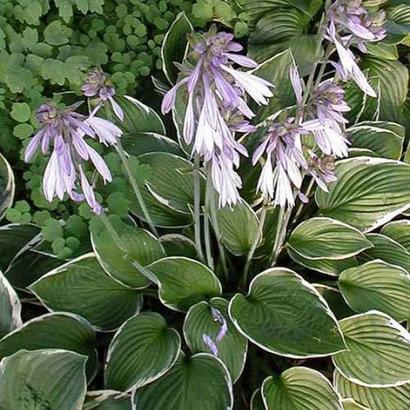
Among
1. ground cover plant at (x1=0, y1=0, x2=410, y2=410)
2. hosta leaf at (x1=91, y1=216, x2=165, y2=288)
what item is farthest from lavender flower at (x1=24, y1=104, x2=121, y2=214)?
hosta leaf at (x1=91, y1=216, x2=165, y2=288)

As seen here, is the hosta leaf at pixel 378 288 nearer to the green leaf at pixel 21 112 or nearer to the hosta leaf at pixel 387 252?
the hosta leaf at pixel 387 252

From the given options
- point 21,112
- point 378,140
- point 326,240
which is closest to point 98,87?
point 21,112

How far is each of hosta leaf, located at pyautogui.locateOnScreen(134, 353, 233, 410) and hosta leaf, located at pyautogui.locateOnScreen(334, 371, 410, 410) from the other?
0.32 m

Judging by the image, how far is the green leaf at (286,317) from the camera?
157cm

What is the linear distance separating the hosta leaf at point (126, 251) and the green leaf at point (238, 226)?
187 millimetres

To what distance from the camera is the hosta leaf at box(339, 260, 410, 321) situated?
176 cm

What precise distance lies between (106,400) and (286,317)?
0.47 meters

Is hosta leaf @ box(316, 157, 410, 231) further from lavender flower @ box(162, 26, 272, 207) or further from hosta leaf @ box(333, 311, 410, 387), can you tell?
lavender flower @ box(162, 26, 272, 207)

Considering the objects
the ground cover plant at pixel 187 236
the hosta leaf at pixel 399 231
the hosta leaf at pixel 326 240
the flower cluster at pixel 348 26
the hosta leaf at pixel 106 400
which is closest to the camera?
the flower cluster at pixel 348 26

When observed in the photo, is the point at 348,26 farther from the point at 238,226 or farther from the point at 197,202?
the point at 238,226

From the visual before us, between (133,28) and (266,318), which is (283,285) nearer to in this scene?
(266,318)

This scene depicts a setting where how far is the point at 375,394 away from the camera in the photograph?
68.1 inches

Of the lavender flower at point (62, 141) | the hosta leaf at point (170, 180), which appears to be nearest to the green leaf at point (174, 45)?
the hosta leaf at point (170, 180)

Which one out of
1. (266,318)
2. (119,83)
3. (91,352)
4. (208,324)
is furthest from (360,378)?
(119,83)
